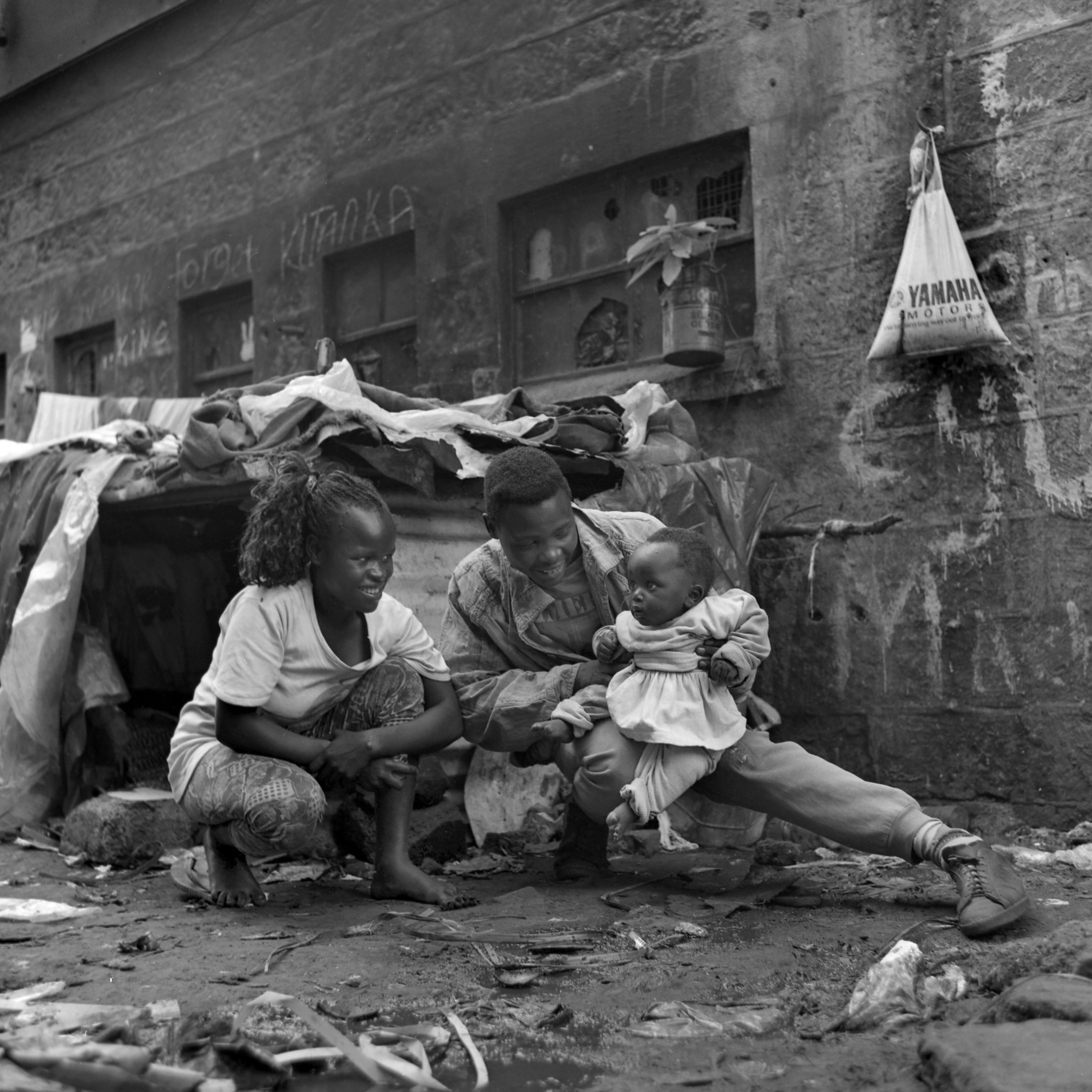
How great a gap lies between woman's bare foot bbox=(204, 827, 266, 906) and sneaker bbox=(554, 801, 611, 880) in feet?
3.13

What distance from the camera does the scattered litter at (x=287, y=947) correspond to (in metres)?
2.88

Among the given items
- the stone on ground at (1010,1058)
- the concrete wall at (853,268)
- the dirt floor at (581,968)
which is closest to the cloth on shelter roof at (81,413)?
the concrete wall at (853,268)

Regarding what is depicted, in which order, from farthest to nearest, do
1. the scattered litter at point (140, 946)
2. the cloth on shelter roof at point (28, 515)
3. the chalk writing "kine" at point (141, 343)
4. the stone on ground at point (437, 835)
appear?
the chalk writing "kine" at point (141, 343) → the cloth on shelter roof at point (28, 515) → the stone on ground at point (437, 835) → the scattered litter at point (140, 946)

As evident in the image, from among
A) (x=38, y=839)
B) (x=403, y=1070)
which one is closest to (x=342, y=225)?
(x=38, y=839)

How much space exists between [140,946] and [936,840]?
2.05 meters

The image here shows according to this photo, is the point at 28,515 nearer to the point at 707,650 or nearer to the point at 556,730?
the point at 556,730

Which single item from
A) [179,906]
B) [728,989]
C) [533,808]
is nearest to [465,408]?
[533,808]

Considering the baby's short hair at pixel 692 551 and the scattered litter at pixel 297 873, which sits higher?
the baby's short hair at pixel 692 551

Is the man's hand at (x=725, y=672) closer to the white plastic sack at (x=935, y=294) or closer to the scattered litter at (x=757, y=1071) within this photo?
the scattered litter at (x=757, y=1071)

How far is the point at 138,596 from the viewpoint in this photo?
634 cm

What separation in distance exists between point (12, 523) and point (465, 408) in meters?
2.09

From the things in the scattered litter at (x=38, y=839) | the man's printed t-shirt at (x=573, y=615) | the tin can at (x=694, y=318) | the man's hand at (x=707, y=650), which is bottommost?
the scattered litter at (x=38, y=839)

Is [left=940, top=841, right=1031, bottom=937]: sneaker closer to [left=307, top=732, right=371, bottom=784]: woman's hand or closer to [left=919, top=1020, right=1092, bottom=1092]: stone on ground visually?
[left=919, top=1020, right=1092, bottom=1092]: stone on ground

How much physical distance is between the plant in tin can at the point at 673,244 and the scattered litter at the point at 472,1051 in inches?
167
